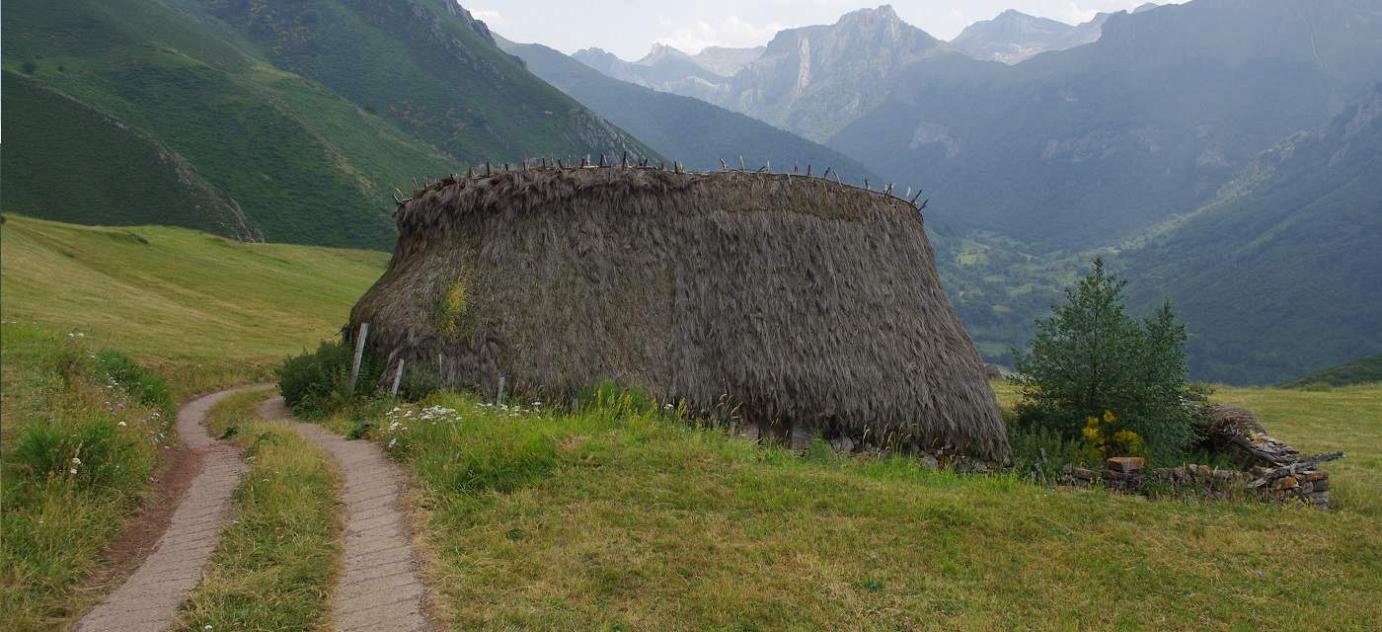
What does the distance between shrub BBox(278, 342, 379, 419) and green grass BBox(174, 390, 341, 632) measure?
552 cm

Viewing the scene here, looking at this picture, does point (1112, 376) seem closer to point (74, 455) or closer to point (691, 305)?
point (691, 305)

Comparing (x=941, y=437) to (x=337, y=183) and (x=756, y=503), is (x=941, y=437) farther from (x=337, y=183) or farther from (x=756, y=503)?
(x=337, y=183)

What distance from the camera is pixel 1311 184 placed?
184750 mm

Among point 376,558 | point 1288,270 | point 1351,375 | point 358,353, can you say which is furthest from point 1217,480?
point 1288,270

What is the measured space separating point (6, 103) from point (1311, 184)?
813 ft

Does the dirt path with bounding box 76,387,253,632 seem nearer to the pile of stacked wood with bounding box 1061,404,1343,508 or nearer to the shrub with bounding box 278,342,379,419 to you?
the shrub with bounding box 278,342,379,419

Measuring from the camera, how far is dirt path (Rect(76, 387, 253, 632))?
5.50 m

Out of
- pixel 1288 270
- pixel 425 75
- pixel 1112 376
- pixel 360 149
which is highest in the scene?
pixel 425 75

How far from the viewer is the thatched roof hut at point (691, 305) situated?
589 inches

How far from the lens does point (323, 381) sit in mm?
16188

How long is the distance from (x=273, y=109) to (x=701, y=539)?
113 metres

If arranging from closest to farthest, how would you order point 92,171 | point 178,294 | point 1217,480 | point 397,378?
point 1217,480
point 397,378
point 178,294
point 92,171

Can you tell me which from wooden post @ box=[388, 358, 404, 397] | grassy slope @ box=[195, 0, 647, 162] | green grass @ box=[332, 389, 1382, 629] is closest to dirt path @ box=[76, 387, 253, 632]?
green grass @ box=[332, 389, 1382, 629]

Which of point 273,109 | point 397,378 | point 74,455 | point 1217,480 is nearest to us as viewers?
point 74,455
